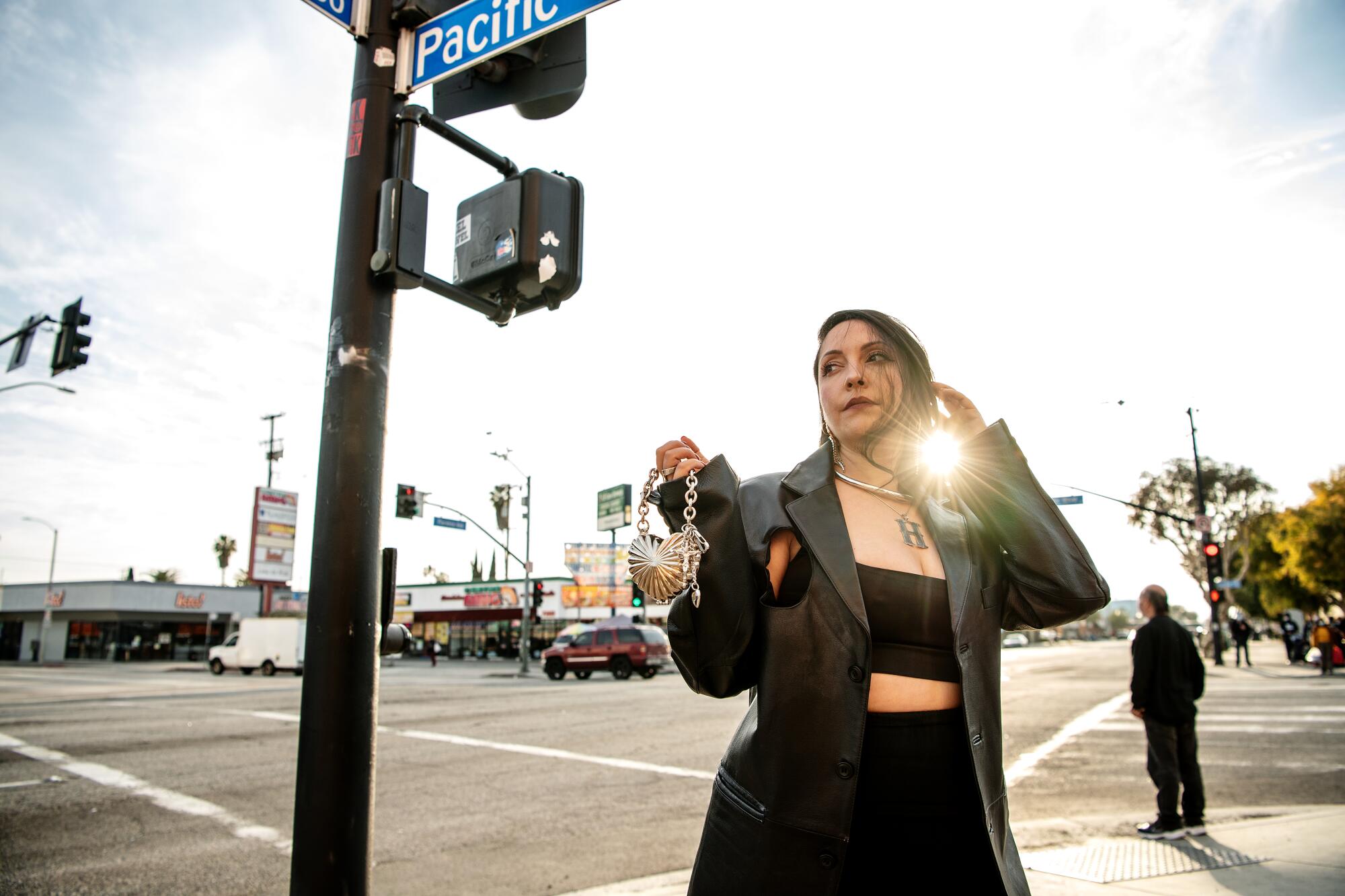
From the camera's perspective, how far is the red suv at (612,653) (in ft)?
83.1

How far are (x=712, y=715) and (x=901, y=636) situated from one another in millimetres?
12575

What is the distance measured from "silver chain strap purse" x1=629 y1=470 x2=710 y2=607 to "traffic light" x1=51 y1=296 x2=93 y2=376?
16.1 metres

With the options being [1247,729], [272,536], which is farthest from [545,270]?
[272,536]

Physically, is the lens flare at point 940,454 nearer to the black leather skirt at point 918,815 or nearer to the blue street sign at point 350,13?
the black leather skirt at point 918,815

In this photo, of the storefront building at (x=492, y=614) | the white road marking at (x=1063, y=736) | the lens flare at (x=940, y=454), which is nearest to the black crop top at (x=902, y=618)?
the lens flare at (x=940, y=454)

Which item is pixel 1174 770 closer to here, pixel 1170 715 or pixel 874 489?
pixel 1170 715

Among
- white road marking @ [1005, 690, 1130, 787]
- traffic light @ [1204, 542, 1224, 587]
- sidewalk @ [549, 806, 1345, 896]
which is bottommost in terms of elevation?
white road marking @ [1005, 690, 1130, 787]

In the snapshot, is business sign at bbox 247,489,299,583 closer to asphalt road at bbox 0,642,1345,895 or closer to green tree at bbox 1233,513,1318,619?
asphalt road at bbox 0,642,1345,895

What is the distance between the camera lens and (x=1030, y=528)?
1.74 m

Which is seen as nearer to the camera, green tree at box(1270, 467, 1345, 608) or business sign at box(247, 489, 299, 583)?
green tree at box(1270, 467, 1345, 608)

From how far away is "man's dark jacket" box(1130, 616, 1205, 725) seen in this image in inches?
227

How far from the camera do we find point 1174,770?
221 inches

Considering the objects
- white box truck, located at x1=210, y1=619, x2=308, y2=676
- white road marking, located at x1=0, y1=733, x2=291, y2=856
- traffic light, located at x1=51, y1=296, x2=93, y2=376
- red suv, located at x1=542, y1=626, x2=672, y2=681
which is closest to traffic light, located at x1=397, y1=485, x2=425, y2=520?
red suv, located at x1=542, y1=626, x2=672, y2=681

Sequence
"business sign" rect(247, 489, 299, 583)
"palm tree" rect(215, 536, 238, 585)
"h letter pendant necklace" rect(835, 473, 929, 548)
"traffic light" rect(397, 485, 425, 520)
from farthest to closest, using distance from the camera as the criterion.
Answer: "palm tree" rect(215, 536, 238, 585) < "business sign" rect(247, 489, 299, 583) < "traffic light" rect(397, 485, 425, 520) < "h letter pendant necklace" rect(835, 473, 929, 548)
